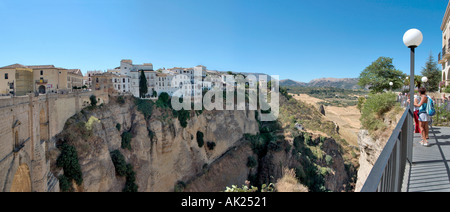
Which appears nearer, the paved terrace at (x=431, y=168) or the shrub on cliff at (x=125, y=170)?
the paved terrace at (x=431, y=168)

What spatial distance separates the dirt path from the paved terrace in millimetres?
37304

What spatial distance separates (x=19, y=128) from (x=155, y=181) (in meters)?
12.5

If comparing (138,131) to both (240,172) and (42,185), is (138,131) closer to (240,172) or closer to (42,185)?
(42,185)

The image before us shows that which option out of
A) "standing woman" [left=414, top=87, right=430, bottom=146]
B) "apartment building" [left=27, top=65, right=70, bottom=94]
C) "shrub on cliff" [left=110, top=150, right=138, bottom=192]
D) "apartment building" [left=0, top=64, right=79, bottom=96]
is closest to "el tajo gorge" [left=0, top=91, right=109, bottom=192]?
"shrub on cliff" [left=110, top=150, right=138, bottom=192]

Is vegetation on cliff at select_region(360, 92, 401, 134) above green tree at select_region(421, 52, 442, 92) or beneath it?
beneath

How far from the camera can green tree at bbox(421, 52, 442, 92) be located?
22634 mm

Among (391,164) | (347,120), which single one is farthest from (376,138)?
(347,120)

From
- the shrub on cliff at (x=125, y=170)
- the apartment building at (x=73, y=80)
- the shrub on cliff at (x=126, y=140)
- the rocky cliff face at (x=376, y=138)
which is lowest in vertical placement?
the shrub on cliff at (x=125, y=170)

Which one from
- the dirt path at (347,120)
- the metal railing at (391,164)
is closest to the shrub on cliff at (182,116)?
the metal railing at (391,164)

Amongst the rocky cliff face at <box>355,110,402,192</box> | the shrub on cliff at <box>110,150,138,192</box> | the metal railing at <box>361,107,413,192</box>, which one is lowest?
the shrub on cliff at <box>110,150,138,192</box>

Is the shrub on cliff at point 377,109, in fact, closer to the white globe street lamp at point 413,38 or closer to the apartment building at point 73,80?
the white globe street lamp at point 413,38

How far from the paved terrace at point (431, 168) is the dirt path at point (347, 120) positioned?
37.3 m

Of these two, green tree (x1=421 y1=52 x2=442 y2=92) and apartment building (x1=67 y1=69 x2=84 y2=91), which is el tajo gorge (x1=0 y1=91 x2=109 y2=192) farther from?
green tree (x1=421 y1=52 x2=442 y2=92)

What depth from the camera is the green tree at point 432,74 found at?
22.6 meters
